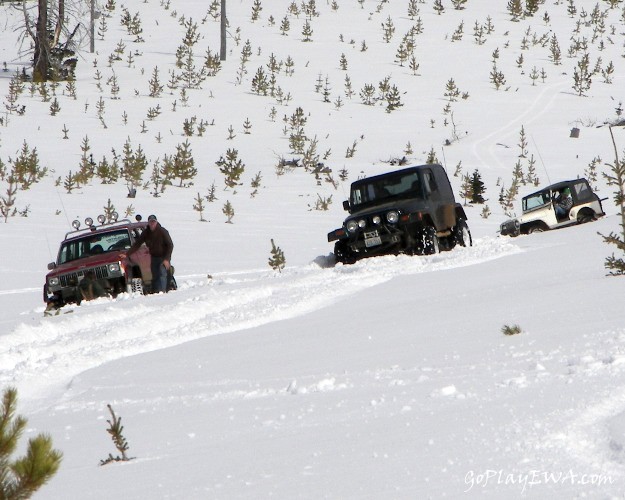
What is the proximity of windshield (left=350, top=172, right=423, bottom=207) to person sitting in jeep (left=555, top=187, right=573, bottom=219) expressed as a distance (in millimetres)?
5799

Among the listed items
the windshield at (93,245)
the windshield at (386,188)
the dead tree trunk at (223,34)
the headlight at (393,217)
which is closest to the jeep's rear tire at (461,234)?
the windshield at (386,188)

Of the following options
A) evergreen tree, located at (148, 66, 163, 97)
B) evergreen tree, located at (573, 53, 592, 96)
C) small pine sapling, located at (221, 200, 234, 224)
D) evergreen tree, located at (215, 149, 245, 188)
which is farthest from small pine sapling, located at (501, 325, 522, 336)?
evergreen tree, located at (573, 53, 592, 96)

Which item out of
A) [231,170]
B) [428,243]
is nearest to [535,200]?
[428,243]

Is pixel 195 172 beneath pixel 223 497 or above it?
above

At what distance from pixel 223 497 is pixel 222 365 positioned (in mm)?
3129

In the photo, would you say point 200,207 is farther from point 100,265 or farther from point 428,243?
point 428,243

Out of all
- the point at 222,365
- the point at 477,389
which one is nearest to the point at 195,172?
the point at 222,365

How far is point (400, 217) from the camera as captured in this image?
1403 centimetres

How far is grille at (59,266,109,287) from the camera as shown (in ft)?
42.7

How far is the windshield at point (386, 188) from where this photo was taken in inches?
587

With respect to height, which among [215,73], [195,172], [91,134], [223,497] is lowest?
[223,497]

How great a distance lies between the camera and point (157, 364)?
6.94 m

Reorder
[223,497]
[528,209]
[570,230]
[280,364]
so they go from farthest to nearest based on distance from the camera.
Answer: [528,209] → [570,230] → [280,364] → [223,497]

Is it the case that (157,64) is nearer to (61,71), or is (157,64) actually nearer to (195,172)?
(61,71)
